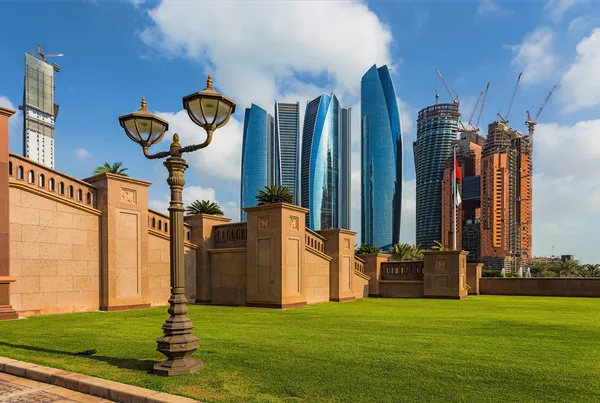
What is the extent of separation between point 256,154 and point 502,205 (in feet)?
256

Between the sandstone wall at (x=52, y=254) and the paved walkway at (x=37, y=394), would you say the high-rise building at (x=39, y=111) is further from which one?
the paved walkway at (x=37, y=394)

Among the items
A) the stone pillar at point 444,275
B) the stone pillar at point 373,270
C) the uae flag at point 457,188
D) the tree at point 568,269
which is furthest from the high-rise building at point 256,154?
the stone pillar at point 444,275

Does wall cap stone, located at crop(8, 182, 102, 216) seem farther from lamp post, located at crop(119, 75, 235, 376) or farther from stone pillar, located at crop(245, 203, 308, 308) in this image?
lamp post, located at crop(119, 75, 235, 376)

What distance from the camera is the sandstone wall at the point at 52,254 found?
43.4 ft

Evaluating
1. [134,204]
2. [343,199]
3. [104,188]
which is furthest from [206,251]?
[343,199]

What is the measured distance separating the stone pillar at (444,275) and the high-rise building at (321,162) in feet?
358

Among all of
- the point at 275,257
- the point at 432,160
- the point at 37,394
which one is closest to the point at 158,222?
the point at 275,257

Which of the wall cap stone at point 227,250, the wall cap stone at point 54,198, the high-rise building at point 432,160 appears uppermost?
the high-rise building at point 432,160

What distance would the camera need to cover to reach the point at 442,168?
12925 cm

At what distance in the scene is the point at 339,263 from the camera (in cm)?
2136

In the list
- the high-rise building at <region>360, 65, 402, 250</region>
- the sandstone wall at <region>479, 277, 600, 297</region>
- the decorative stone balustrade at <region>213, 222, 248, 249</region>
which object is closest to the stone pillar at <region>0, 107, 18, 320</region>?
the decorative stone balustrade at <region>213, 222, 248, 249</region>

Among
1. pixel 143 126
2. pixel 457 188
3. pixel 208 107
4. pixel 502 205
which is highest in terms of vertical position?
pixel 502 205

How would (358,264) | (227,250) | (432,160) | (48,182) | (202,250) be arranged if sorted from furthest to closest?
1. (432,160)
2. (358,264)
3. (202,250)
4. (227,250)
5. (48,182)

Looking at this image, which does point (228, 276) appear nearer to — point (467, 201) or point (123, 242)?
point (123, 242)
